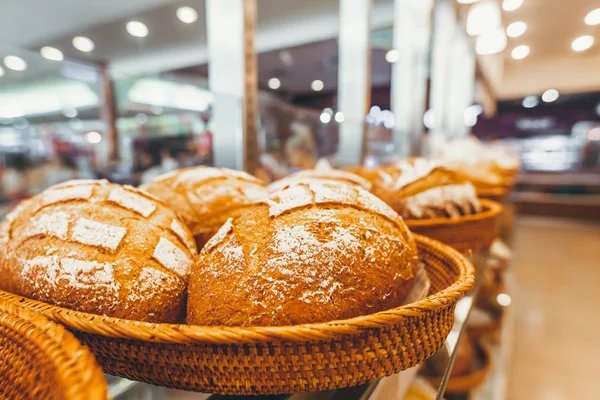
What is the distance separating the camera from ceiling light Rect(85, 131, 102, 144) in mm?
1629

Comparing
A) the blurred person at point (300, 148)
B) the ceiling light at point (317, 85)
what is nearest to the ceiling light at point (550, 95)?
the ceiling light at point (317, 85)

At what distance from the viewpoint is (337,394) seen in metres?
0.63

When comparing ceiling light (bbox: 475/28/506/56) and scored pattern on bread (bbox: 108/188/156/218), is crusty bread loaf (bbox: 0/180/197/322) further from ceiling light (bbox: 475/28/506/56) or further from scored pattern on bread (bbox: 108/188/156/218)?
ceiling light (bbox: 475/28/506/56)

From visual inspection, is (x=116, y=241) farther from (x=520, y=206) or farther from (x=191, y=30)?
→ (x=520, y=206)

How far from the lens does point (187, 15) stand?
153 inches

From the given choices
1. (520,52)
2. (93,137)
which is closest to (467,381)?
(93,137)

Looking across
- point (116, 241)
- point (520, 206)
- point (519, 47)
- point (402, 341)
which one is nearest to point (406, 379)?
point (402, 341)

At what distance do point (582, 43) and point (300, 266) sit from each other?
868 cm

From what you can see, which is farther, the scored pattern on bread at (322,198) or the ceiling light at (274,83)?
the ceiling light at (274,83)

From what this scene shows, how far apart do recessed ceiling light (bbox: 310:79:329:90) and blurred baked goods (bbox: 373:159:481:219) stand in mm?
6422

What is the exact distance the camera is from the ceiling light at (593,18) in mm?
4887

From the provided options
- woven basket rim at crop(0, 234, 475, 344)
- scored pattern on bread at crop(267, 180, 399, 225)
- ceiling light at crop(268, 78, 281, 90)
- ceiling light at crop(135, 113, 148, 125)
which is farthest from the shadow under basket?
ceiling light at crop(268, 78, 281, 90)

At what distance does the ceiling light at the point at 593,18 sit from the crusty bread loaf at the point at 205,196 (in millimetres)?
5917

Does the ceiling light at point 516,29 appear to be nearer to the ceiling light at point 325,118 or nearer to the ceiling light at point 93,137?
the ceiling light at point 325,118
